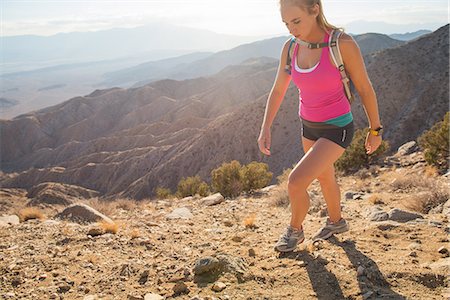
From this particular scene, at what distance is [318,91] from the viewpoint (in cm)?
300

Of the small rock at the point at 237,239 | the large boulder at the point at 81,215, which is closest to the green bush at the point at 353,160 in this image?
the large boulder at the point at 81,215

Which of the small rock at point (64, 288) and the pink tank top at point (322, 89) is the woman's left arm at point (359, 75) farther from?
the small rock at point (64, 288)

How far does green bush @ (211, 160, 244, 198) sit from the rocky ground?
5.25 m

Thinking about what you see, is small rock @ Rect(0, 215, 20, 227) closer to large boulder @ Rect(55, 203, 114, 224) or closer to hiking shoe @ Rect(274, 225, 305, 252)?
large boulder @ Rect(55, 203, 114, 224)

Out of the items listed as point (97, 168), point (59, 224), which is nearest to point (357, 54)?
point (59, 224)

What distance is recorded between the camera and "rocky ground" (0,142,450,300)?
287 cm

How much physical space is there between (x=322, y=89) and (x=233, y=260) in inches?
66.8

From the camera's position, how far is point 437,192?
530 centimetres

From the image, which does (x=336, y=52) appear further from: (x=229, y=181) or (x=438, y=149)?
(x=229, y=181)

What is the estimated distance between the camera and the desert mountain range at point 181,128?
111 ft

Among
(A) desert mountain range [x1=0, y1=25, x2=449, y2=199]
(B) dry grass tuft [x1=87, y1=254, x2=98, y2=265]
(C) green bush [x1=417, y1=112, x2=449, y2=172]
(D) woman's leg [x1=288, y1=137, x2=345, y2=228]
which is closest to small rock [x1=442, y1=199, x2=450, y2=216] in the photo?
(D) woman's leg [x1=288, y1=137, x2=345, y2=228]

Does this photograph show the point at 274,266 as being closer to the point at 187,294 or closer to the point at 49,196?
the point at 187,294

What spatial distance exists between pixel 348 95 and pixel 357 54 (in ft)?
1.16

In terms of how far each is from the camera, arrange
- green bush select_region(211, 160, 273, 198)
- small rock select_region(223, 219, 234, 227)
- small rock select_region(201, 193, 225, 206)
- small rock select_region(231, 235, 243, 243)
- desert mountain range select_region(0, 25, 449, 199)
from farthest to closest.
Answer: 1. desert mountain range select_region(0, 25, 449, 199)
2. green bush select_region(211, 160, 273, 198)
3. small rock select_region(201, 193, 225, 206)
4. small rock select_region(223, 219, 234, 227)
5. small rock select_region(231, 235, 243, 243)
